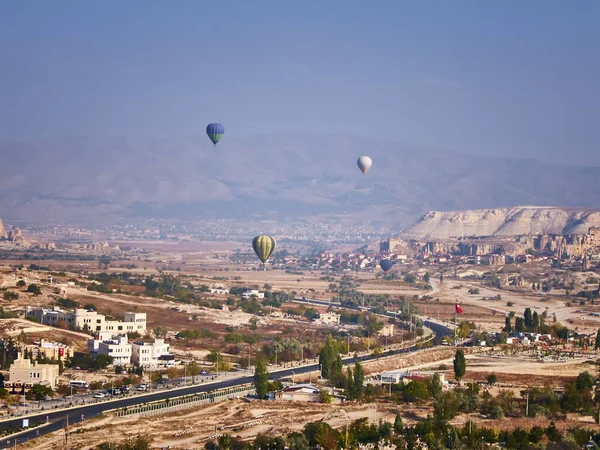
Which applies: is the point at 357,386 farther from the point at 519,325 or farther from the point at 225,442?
the point at 519,325

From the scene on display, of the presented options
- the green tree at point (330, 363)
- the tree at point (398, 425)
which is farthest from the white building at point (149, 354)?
the tree at point (398, 425)

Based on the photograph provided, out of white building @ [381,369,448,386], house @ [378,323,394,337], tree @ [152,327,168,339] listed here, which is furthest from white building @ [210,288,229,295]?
white building @ [381,369,448,386]

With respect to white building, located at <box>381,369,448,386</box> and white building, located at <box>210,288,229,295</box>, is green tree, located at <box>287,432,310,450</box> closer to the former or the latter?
white building, located at <box>381,369,448,386</box>

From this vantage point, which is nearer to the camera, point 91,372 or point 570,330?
point 91,372

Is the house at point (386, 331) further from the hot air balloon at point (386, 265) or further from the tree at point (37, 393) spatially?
the hot air balloon at point (386, 265)

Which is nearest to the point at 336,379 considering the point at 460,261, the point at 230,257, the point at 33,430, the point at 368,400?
the point at 368,400

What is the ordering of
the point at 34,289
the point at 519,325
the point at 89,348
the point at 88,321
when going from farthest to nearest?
the point at 34,289 → the point at 519,325 → the point at 88,321 → the point at 89,348

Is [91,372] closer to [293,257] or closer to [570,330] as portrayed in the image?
[570,330]

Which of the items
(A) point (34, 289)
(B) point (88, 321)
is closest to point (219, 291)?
(A) point (34, 289)
